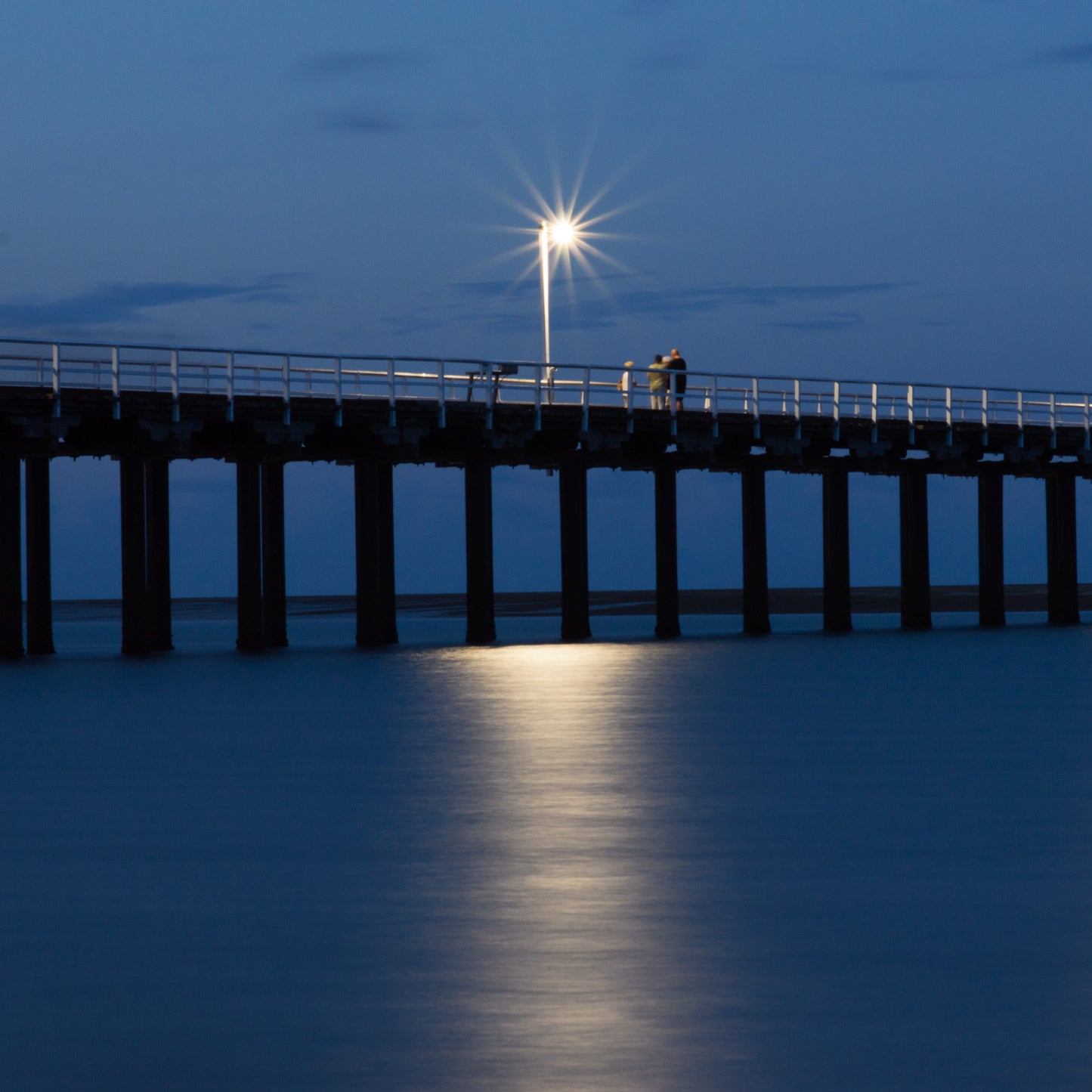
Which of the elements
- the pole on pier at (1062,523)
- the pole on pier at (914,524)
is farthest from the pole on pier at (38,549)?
the pole on pier at (1062,523)

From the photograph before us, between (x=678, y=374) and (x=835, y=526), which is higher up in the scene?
(x=678, y=374)

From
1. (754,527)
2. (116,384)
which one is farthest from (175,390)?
(754,527)

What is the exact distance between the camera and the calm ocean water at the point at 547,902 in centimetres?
762

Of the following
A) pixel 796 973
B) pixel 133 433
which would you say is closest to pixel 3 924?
pixel 796 973

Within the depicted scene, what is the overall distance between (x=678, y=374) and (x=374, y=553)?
8.95 meters

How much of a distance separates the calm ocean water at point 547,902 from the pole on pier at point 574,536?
56.3 feet

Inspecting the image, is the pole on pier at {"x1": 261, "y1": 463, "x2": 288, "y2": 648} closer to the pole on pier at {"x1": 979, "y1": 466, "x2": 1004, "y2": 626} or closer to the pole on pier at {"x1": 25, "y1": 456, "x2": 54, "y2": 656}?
the pole on pier at {"x1": 25, "y1": 456, "x2": 54, "y2": 656}

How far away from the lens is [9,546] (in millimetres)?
35469

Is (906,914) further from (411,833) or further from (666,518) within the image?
(666,518)

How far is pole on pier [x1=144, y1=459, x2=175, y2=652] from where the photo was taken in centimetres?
3969

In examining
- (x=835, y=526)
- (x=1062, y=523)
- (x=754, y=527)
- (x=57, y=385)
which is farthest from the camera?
(x=1062, y=523)

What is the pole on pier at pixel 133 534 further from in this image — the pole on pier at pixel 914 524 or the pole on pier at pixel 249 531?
the pole on pier at pixel 914 524

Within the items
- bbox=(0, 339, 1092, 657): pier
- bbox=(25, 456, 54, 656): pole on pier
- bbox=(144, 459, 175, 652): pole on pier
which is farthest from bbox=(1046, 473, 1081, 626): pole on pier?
bbox=(25, 456, 54, 656): pole on pier

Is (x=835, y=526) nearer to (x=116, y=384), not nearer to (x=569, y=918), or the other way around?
(x=116, y=384)
